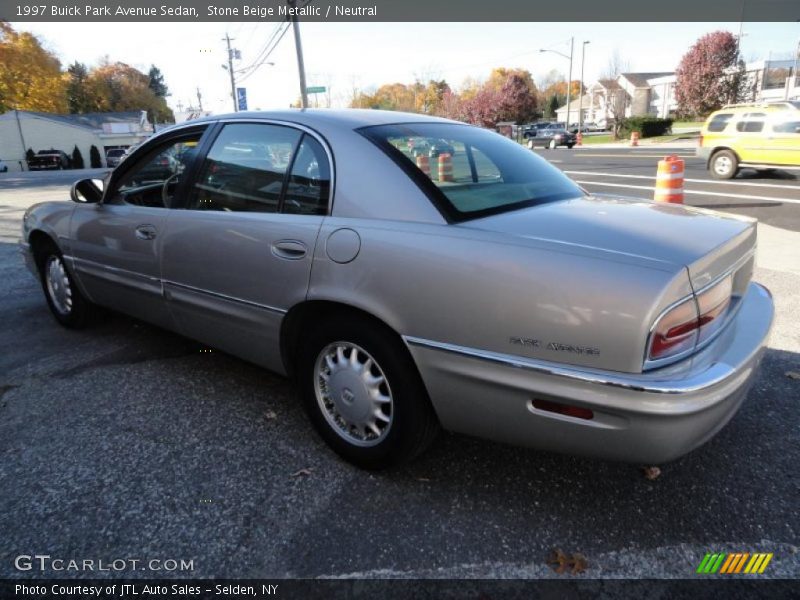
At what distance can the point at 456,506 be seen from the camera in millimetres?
2326

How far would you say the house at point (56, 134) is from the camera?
52938 millimetres

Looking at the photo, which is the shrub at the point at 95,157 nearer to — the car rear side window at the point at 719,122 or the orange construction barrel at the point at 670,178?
the car rear side window at the point at 719,122

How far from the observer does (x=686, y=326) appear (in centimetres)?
184

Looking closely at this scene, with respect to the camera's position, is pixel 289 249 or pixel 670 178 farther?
pixel 670 178

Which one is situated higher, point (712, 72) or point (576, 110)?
point (712, 72)

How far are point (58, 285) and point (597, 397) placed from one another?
4.30 metres

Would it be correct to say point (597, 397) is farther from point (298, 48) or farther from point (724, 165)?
point (298, 48)

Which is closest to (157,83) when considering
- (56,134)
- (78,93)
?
(78,93)

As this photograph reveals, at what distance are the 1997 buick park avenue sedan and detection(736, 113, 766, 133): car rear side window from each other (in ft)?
42.7

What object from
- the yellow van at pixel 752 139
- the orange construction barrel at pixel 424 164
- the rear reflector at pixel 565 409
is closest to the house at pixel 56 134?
the yellow van at pixel 752 139

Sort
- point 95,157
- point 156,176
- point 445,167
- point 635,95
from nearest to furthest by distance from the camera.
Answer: point 445,167 → point 156,176 → point 95,157 → point 635,95

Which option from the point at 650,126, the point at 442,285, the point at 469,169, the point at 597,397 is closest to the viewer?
the point at 597,397

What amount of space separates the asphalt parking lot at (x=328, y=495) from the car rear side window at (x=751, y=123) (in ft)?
40.1

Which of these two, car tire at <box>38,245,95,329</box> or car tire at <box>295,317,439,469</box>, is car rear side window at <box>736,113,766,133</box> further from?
car tire at <box>38,245,95,329</box>
